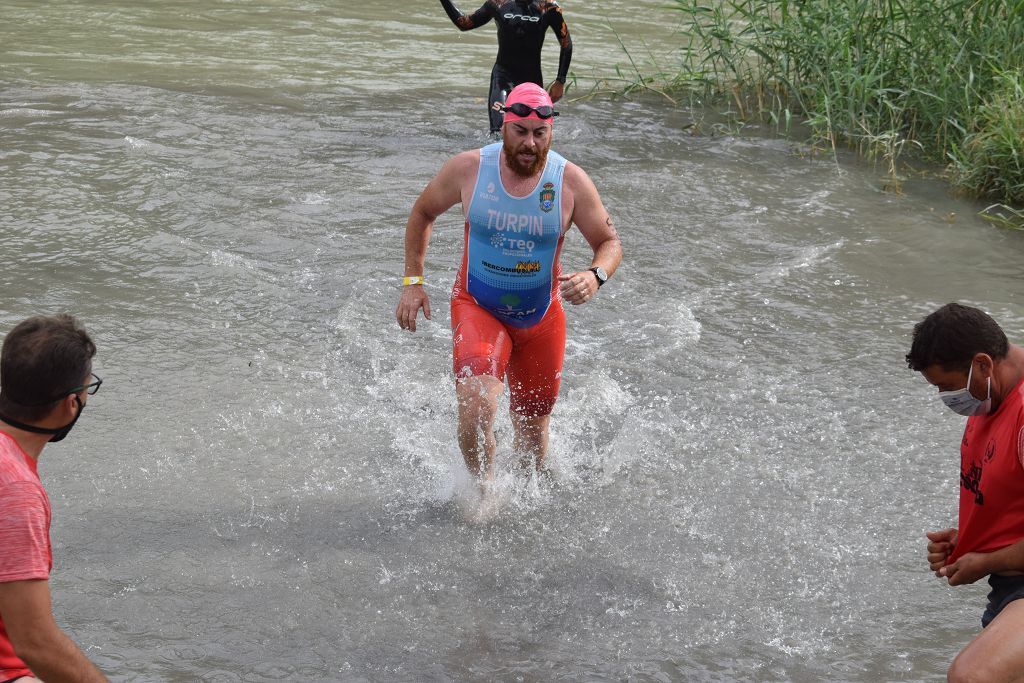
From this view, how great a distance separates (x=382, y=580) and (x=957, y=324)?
2717 mm

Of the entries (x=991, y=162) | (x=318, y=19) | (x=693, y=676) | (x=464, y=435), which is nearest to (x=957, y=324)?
(x=693, y=676)

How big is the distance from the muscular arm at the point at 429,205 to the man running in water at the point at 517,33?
5.13 metres

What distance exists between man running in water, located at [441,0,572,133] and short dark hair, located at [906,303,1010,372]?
737 centimetres

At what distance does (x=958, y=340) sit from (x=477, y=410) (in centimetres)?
232

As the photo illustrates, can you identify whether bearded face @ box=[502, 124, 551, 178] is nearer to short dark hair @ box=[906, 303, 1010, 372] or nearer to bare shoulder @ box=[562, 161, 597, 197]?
Result: bare shoulder @ box=[562, 161, 597, 197]

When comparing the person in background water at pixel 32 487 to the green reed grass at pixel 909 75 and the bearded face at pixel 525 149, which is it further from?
the green reed grass at pixel 909 75

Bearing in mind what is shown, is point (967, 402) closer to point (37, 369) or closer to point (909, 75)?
point (37, 369)

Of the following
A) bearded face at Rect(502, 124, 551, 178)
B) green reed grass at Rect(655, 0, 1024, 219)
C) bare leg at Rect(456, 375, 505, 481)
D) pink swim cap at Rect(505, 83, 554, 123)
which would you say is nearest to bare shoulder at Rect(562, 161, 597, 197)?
bearded face at Rect(502, 124, 551, 178)

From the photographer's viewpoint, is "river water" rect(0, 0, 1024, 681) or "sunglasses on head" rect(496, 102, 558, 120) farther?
"sunglasses on head" rect(496, 102, 558, 120)

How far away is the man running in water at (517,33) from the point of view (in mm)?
10727

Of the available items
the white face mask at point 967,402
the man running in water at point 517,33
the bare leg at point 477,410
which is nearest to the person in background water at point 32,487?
the bare leg at point 477,410

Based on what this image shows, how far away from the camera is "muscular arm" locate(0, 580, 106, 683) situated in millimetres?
2883

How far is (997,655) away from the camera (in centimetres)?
351

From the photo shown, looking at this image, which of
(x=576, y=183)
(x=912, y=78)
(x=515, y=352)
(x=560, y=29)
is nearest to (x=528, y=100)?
(x=576, y=183)
